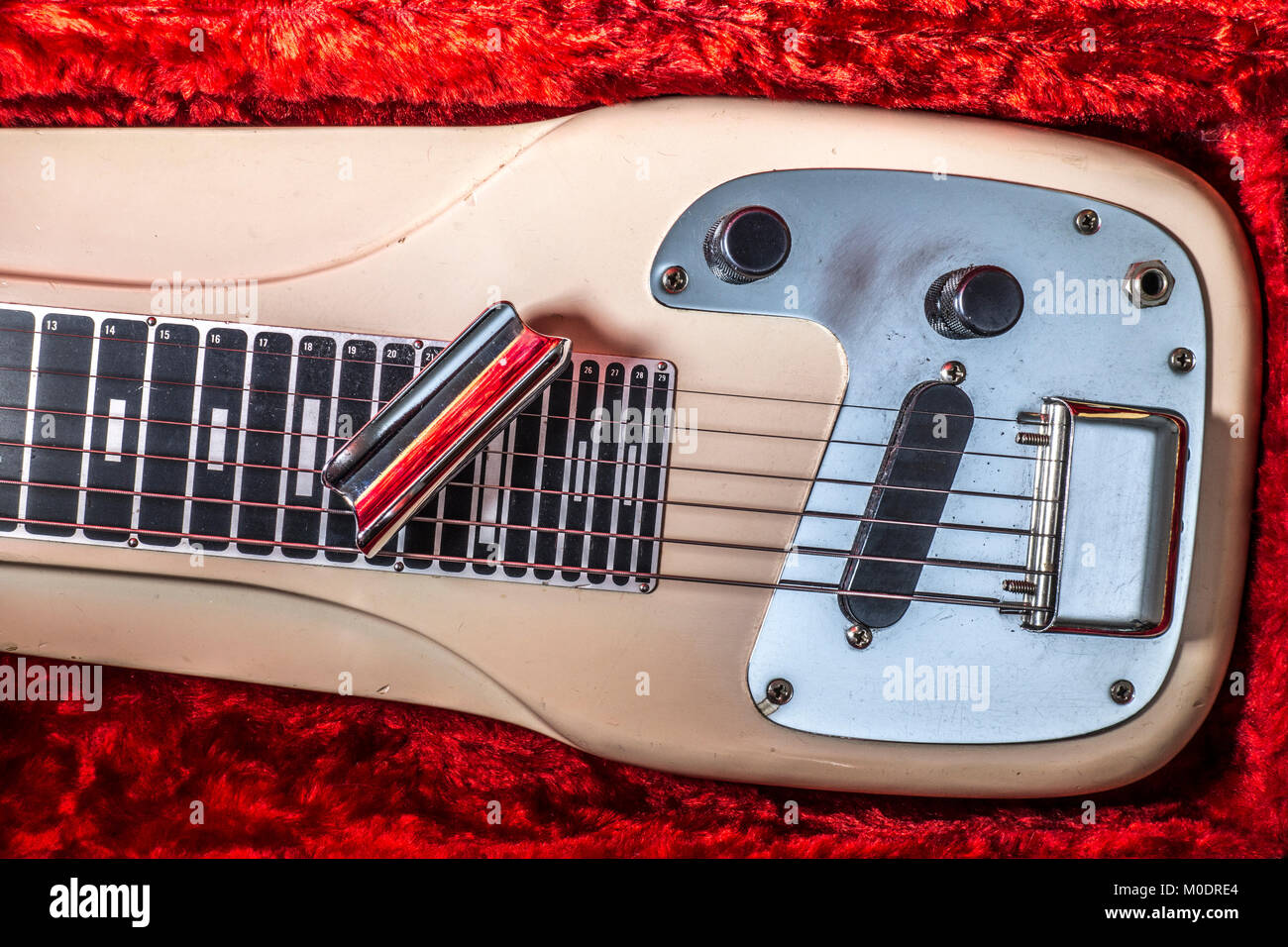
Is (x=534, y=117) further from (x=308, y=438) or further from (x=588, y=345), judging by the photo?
(x=308, y=438)

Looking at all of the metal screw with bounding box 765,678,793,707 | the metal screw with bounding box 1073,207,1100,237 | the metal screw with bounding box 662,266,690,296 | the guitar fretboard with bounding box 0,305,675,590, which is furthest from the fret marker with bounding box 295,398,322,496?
the metal screw with bounding box 1073,207,1100,237

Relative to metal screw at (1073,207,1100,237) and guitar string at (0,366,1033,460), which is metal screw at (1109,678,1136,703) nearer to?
guitar string at (0,366,1033,460)

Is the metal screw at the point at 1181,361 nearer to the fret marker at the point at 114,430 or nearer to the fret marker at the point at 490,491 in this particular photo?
the fret marker at the point at 490,491

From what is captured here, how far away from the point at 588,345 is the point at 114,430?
0.41 m

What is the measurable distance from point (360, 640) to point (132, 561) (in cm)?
20

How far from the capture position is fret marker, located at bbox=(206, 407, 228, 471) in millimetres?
732

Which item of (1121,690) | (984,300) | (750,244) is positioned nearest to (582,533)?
(750,244)

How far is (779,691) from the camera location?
0.78 m

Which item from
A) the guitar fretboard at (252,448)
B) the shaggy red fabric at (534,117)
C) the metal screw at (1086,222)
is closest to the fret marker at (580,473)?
the guitar fretboard at (252,448)

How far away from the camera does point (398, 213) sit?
76 centimetres

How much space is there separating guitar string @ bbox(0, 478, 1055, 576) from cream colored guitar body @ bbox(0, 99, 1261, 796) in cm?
1

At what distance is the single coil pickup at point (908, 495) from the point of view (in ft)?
2.50

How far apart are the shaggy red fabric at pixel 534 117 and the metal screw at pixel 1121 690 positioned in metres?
0.12

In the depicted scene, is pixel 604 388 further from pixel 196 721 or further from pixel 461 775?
pixel 196 721
